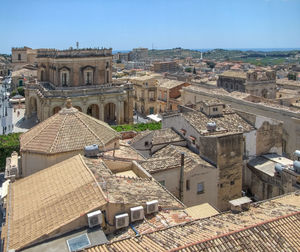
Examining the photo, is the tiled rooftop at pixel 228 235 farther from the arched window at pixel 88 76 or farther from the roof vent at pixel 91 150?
the arched window at pixel 88 76

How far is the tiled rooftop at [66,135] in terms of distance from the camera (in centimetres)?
2097

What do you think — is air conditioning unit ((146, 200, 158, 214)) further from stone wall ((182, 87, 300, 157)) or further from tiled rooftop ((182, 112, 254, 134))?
stone wall ((182, 87, 300, 157))

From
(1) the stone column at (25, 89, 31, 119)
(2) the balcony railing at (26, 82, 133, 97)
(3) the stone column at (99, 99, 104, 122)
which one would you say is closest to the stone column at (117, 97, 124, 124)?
(2) the balcony railing at (26, 82, 133, 97)

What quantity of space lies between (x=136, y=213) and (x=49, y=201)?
398 cm

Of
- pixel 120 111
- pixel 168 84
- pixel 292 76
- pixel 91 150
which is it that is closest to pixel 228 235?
pixel 91 150

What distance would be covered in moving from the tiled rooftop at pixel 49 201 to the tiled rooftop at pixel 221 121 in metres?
11.0

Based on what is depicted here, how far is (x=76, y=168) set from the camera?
18.2 metres

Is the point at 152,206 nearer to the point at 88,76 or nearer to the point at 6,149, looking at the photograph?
the point at 6,149

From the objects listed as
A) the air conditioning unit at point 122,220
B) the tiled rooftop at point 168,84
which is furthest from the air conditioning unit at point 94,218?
the tiled rooftop at point 168,84

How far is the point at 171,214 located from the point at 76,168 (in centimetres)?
545

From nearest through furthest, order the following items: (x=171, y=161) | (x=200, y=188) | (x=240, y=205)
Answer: (x=240, y=205)
(x=171, y=161)
(x=200, y=188)

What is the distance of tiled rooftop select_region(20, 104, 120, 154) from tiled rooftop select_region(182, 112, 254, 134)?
269 inches

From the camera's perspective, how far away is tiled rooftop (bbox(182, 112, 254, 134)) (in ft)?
89.4

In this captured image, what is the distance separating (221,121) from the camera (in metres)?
29.3
